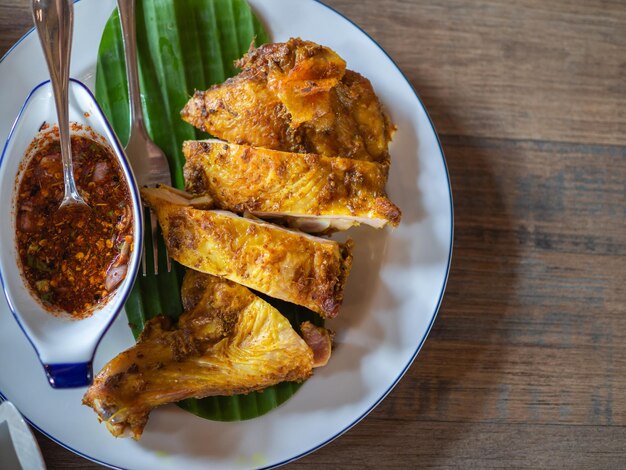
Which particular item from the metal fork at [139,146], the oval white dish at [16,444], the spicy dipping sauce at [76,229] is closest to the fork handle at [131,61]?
the metal fork at [139,146]

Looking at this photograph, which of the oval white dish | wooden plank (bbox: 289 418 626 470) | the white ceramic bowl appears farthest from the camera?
wooden plank (bbox: 289 418 626 470)

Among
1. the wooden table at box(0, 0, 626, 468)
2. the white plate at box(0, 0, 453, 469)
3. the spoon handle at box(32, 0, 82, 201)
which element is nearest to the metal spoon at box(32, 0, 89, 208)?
the spoon handle at box(32, 0, 82, 201)

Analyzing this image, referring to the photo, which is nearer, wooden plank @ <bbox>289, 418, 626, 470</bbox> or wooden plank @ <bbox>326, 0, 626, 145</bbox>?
wooden plank @ <bbox>289, 418, 626, 470</bbox>

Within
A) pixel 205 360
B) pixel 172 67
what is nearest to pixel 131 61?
pixel 172 67

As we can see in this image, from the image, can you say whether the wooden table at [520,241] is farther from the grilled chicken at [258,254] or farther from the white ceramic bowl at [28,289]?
the white ceramic bowl at [28,289]

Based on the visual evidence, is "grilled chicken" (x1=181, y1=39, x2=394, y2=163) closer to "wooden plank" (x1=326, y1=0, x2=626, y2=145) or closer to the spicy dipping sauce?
the spicy dipping sauce
